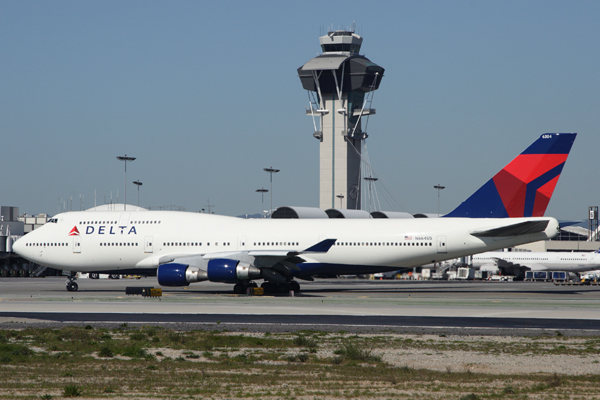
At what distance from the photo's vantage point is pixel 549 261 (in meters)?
82.4

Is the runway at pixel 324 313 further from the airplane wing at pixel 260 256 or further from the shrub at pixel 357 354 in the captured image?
the shrub at pixel 357 354

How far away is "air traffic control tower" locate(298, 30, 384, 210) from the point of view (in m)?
136

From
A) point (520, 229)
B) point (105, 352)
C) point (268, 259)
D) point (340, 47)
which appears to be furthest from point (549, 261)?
point (105, 352)

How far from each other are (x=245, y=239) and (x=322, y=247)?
4852 mm

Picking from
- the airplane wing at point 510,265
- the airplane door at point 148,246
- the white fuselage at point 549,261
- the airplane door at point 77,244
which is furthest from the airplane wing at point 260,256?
the airplane wing at point 510,265

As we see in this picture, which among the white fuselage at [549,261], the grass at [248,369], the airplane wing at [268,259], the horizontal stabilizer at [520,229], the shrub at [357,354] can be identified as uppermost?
the horizontal stabilizer at [520,229]

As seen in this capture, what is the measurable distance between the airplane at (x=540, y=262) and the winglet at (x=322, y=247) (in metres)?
54.3

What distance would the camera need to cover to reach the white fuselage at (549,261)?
80.4m

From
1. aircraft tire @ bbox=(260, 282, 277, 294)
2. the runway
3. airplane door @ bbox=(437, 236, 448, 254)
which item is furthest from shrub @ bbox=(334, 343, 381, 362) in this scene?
airplane door @ bbox=(437, 236, 448, 254)

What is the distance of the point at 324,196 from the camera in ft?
447

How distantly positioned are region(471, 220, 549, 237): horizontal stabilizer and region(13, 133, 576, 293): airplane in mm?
56

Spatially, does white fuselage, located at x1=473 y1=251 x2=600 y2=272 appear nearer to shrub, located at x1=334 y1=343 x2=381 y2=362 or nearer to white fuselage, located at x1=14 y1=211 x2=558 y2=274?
white fuselage, located at x1=14 y1=211 x2=558 y2=274

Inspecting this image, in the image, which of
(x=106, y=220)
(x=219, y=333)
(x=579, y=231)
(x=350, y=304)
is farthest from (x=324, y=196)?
(x=219, y=333)

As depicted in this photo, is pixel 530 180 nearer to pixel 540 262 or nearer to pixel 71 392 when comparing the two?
pixel 71 392
